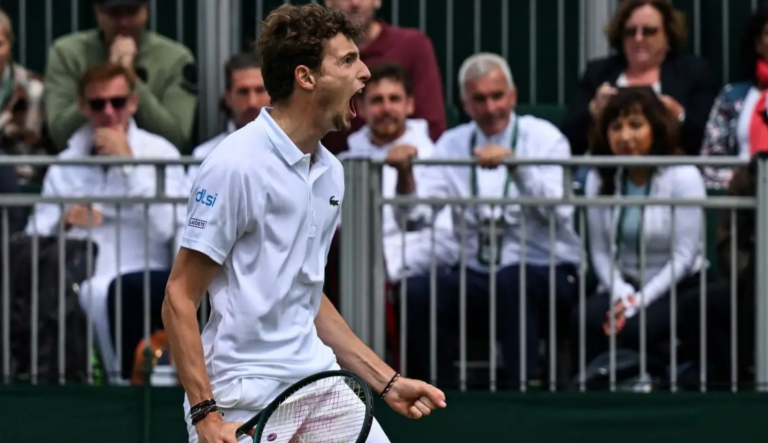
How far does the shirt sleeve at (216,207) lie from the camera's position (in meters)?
3.93

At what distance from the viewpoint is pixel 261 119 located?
4125 mm

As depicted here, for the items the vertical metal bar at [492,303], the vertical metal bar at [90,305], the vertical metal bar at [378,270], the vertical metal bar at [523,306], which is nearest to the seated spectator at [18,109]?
the vertical metal bar at [90,305]

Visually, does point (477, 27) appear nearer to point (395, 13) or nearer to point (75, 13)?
point (395, 13)

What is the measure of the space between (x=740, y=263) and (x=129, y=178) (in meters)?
2.79

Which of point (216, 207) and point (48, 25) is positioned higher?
point (48, 25)

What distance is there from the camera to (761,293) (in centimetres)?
681

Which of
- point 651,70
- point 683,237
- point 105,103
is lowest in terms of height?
point 683,237

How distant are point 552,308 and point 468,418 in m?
0.62

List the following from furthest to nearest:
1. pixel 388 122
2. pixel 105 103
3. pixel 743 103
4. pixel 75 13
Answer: pixel 75 13, pixel 105 103, pixel 743 103, pixel 388 122

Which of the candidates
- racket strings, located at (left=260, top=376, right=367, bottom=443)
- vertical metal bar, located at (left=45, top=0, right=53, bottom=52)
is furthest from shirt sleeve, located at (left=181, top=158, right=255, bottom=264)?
vertical metal bar, located at (left=45, top=0, right=53, bottom=52)

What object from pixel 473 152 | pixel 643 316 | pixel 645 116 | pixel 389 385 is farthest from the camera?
pixel 645 116

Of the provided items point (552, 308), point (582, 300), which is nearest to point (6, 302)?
point (552, 308)

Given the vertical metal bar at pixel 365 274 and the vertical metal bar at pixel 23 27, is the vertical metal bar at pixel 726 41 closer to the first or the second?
the vertical metal bar at pixel 365 274

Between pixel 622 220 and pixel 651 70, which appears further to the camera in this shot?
pixel 651 70
